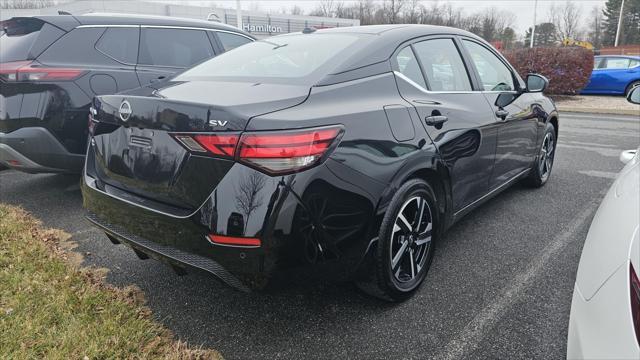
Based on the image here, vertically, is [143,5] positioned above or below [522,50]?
above

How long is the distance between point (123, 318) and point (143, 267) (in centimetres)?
69

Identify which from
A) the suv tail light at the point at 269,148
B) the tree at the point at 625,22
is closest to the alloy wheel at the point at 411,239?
the suv tail light at the point at 269,148

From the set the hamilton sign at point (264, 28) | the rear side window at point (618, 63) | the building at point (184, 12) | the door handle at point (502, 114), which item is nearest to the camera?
the door handle at point (502, 114)

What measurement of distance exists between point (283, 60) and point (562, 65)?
51.2ft

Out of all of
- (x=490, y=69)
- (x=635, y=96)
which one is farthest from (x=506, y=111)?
(x=635, y=96)

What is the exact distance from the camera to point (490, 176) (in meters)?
3.36

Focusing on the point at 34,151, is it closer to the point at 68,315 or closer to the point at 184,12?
the point at 68,315

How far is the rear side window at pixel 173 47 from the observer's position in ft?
15.1

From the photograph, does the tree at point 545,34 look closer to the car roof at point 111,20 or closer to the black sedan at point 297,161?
the car roof at point 111,20

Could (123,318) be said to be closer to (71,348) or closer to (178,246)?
(71,348)

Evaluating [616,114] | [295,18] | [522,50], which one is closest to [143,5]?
[295,18]

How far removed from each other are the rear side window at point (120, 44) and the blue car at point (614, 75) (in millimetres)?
16190

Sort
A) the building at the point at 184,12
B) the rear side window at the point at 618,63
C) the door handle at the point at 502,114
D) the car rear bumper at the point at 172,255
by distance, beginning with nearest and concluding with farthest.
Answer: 1. the car rear bumper at the point at 172,255
2. the door handle at the point at 502,114
3. the rear side window at the point at 618,63
4. the building at the point at 184,12

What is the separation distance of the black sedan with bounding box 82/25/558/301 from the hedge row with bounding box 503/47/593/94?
13.9 metres
